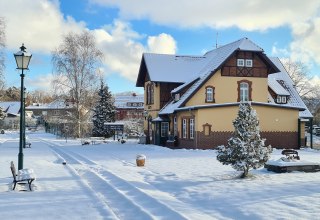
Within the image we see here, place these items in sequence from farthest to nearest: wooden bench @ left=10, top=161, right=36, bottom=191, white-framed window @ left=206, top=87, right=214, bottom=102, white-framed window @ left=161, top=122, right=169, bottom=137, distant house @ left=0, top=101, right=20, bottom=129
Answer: distant house @ left=0, top=101, right=20, bottom=129, white-framed window @ left=161, top=122, right=169, bottom=137, white-framed window @ left=206, top=87, right=214, bottom=102, wooden bench @ left=10, top=161, right=36, bottom=191

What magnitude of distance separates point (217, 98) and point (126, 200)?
23076 millimetres

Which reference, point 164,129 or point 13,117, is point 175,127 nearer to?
point 164,129

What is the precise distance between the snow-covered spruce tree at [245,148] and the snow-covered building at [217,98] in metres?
13.9

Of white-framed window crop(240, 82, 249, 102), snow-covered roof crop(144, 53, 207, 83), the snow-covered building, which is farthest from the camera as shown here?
snow-covered roof crop(144, 53, 207, 83)

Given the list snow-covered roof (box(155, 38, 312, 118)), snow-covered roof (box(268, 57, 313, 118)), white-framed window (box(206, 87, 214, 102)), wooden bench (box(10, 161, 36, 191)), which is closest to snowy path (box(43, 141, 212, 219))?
wooden bench (box(10, 161, 36, 191))

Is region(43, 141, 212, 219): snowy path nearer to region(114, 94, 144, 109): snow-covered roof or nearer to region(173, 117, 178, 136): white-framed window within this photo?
region(173, 117, 178, 136): white-framed window

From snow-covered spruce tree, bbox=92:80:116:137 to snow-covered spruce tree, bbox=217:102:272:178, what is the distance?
39556 millimetres

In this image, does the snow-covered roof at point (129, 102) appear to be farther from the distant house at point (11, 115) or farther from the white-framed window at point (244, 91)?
the white-framed window at point (244, 91)

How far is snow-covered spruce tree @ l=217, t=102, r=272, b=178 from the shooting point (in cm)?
1475

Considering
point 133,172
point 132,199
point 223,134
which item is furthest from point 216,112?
point 132,199

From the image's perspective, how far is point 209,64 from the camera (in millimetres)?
36219

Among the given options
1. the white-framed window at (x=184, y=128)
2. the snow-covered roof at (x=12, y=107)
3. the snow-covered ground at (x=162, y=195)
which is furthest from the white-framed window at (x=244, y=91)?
the snow-covered roof at (x=12, y=107)

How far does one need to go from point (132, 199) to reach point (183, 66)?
28069 millimetres

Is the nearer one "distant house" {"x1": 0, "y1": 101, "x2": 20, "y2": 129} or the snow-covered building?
the snow-covered building
